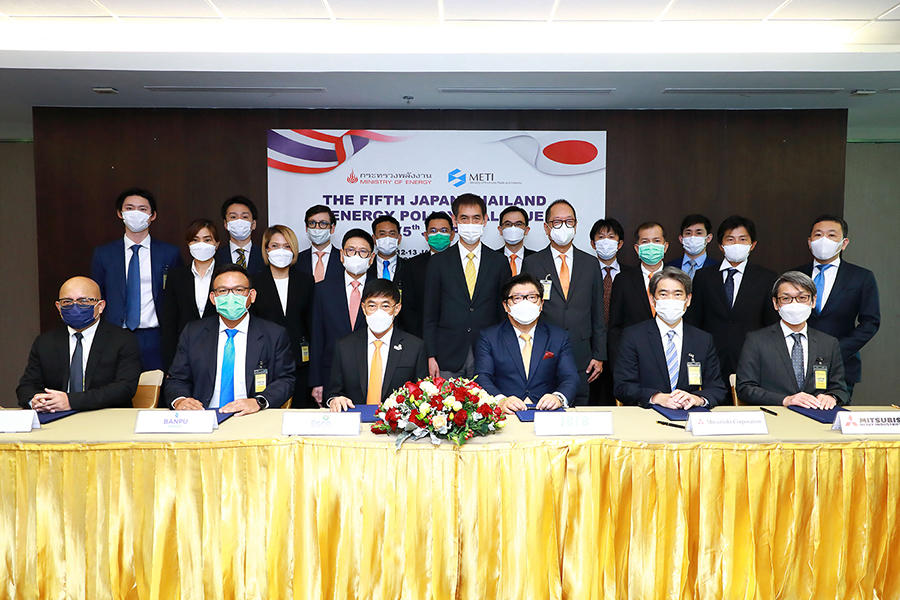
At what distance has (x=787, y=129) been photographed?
560 cm

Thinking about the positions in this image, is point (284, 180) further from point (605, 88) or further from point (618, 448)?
point (618, 448)

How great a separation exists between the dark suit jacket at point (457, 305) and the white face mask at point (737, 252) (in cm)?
153

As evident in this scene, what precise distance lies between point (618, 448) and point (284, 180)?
410cm

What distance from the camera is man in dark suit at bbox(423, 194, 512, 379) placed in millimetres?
4086

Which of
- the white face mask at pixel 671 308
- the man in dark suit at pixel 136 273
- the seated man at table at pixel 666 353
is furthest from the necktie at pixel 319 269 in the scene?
the white face mask at pixel 671 308

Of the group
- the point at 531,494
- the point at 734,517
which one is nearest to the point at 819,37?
the point at 734,517

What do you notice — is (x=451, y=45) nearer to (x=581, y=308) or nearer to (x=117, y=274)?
(x=581, y=308)

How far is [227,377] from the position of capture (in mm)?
3355

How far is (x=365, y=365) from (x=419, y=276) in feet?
4.58

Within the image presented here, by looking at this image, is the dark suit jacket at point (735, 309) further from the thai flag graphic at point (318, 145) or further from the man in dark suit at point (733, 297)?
the thai flag graphic at point (318, 145)

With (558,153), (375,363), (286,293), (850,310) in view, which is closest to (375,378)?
(375,363)

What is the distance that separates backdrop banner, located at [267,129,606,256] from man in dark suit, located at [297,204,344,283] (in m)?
0.82

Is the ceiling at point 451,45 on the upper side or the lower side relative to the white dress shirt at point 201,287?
upper

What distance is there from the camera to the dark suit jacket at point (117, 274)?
438 cm
